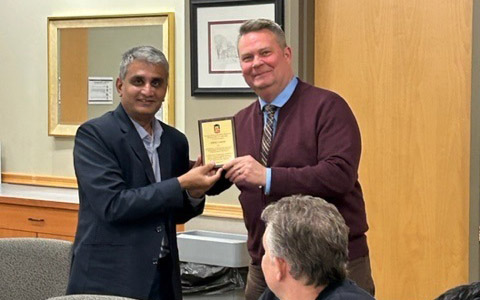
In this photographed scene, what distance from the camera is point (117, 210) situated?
2.80 metres

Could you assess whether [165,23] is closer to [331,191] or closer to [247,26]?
[247,26]

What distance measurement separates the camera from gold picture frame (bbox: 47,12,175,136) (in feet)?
18.0

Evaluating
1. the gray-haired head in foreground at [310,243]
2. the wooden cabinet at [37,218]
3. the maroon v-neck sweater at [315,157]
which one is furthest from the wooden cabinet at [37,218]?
the gray-haired head in foreground at [310,243]

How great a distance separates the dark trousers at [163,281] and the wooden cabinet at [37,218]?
2.30 m

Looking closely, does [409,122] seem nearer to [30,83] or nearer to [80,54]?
[80,54]

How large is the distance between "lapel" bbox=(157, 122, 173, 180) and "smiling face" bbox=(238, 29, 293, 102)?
1.22ft

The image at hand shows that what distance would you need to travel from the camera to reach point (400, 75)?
433 centimetres

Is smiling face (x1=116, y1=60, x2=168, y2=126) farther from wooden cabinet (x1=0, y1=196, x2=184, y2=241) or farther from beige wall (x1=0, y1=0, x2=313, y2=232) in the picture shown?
beige wall (x1=0, y1=0, x2=313, y2=232)

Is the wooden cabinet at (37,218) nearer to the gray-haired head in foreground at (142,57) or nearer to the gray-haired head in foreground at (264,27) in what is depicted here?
the gray-haired head in foreground at (142,57)

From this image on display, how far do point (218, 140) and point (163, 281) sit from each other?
51 cm

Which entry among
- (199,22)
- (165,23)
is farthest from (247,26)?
(165,23)

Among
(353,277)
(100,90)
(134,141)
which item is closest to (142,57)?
(134,141)

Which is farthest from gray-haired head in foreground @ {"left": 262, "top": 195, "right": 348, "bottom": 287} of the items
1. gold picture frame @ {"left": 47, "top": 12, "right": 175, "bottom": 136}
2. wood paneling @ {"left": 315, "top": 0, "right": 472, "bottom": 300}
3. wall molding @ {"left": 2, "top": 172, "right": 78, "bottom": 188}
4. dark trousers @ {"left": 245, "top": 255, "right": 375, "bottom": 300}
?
wall molding @ {"left": 2, "top": 172, "right": 78, "bottom": 188}

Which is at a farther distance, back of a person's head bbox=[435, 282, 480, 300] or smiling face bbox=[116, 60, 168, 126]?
smiling face bbox=[116, 60, 168, 126]
